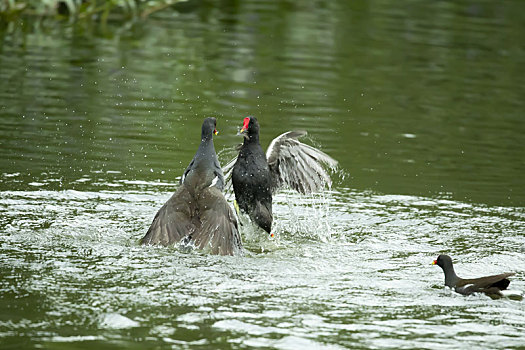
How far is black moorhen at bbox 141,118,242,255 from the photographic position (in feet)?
25.3

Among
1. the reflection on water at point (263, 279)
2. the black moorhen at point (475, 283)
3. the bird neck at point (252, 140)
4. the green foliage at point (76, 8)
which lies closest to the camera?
the reflection on water at point (263, 279)

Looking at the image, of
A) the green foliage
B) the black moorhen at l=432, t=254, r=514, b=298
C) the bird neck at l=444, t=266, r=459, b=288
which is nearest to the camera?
the black moorhen at l=432, t=254, r=514, b=298

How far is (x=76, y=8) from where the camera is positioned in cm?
2405

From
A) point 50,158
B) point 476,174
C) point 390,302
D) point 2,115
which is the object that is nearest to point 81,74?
point 2,115

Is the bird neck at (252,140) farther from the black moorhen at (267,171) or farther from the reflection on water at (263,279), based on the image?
the reflection on water at (263,279)

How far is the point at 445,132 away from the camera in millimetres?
13984

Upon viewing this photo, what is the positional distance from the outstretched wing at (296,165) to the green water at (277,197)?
0.30 m

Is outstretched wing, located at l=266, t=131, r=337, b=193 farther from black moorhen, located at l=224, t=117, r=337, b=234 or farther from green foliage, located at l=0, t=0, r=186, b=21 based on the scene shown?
green foliage, located at l=0, t=0, r=186, b=21

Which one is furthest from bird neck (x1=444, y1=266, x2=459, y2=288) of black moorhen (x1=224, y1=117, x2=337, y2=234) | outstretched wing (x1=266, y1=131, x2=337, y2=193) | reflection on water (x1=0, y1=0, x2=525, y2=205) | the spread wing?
reflection on water (x1=0, y1=0, x2=525, y2=205)

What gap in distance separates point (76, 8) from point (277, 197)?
51.1ft

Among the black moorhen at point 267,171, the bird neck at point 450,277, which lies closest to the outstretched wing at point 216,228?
the black moorhen at point 267,171

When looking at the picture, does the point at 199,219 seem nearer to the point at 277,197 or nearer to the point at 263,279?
the point at 263,279

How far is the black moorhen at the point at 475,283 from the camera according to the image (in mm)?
6891

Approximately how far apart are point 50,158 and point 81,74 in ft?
20.1
